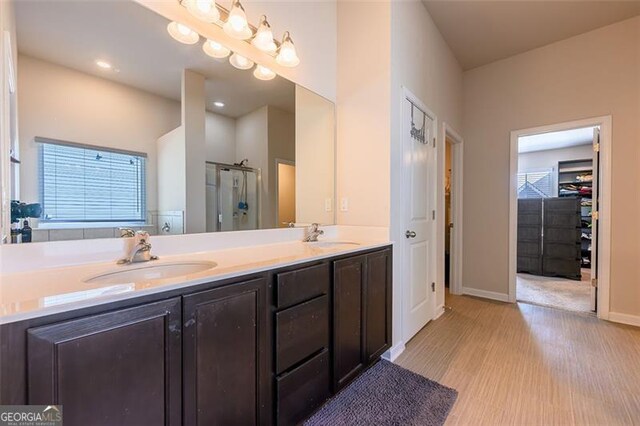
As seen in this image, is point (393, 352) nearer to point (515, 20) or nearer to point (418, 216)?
point (418, 216)

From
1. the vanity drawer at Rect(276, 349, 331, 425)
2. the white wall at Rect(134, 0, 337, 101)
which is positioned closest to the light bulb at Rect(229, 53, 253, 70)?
the white wall at Rect(134, 0, 337, 101)

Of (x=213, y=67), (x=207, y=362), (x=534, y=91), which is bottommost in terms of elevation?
(x=207, y=362)

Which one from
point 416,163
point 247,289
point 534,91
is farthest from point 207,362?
point 534,91

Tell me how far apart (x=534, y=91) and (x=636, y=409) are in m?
3.03

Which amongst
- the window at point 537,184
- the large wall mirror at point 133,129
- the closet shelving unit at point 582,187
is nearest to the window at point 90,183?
the large wall mirror at point 133,129

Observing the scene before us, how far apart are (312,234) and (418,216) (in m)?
0.99

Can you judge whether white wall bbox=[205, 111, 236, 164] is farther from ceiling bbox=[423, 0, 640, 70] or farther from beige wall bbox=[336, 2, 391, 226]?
ceiling bbox=[423, 0, 640, 70]

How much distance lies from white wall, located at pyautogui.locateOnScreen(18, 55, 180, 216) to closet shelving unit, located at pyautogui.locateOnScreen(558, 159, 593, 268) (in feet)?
20.8

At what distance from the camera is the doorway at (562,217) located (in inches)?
108

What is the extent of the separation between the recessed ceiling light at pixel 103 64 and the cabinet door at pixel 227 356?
1.08 metres

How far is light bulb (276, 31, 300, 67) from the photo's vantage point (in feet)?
5.76

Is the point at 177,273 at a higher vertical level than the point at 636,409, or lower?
higher

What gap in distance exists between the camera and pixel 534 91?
10.2ft

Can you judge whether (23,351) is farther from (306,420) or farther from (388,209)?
(388,209)
